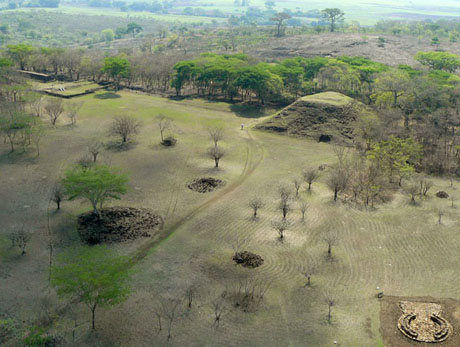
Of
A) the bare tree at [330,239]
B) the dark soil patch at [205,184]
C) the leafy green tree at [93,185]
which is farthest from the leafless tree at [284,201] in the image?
the leafy green tree at [93,185]

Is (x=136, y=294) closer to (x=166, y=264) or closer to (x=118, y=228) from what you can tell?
(x=166, y=264)

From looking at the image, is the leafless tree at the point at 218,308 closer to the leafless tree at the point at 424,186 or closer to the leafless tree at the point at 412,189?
the leafless tree at the point at 412,189

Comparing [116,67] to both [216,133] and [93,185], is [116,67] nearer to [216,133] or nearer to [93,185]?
[216,133]

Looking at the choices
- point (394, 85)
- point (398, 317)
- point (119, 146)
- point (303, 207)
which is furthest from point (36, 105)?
point (398, 317)


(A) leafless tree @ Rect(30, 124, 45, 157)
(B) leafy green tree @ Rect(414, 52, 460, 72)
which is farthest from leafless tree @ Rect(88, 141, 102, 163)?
(B) leafy green tree @ Rect(414, 52, 460, 72)

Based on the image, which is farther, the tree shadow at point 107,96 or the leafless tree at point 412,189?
the tree shadow at point 107,96

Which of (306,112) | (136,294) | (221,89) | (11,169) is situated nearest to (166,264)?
(136,294)

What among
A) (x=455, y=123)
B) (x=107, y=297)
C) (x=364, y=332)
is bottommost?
(x=364, y=332)
